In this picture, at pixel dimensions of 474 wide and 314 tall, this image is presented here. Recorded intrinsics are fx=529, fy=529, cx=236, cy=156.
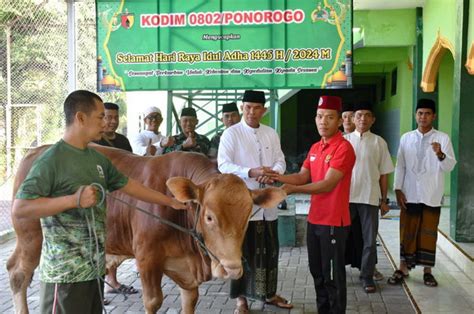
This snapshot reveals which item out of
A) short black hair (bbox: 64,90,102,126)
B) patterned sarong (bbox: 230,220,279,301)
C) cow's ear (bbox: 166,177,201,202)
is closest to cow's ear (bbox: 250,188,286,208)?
cow's ear (bbox: 166,177,201,202)

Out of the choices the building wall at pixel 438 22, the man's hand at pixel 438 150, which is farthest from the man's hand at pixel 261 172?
the building wall at pixel 438 22

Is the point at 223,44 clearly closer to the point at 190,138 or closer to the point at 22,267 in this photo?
the point at 190,138

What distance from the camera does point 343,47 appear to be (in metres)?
7.18

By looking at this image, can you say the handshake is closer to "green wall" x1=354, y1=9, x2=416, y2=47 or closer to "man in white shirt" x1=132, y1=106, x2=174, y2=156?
"man in white shirt" x1=132, y1=106, x2=174, y2=156

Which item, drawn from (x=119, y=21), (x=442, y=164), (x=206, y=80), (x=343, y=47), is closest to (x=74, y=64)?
(x=119, y=21)

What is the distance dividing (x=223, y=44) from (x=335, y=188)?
395cm

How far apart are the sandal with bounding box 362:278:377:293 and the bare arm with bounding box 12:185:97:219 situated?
375cm

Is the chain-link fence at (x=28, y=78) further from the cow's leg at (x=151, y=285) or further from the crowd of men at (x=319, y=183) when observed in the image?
the cow's leg at (x=151, y=285)

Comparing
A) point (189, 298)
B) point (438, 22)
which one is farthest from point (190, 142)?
point (438, 22)

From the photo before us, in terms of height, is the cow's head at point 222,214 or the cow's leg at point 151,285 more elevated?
the cow's head at point 222,214

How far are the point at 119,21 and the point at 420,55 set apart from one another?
6.54 metres

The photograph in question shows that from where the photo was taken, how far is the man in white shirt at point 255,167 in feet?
15.3

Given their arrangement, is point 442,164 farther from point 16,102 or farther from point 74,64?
point 16,102

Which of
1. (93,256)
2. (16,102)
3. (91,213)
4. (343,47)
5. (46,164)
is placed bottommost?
(93,256)
